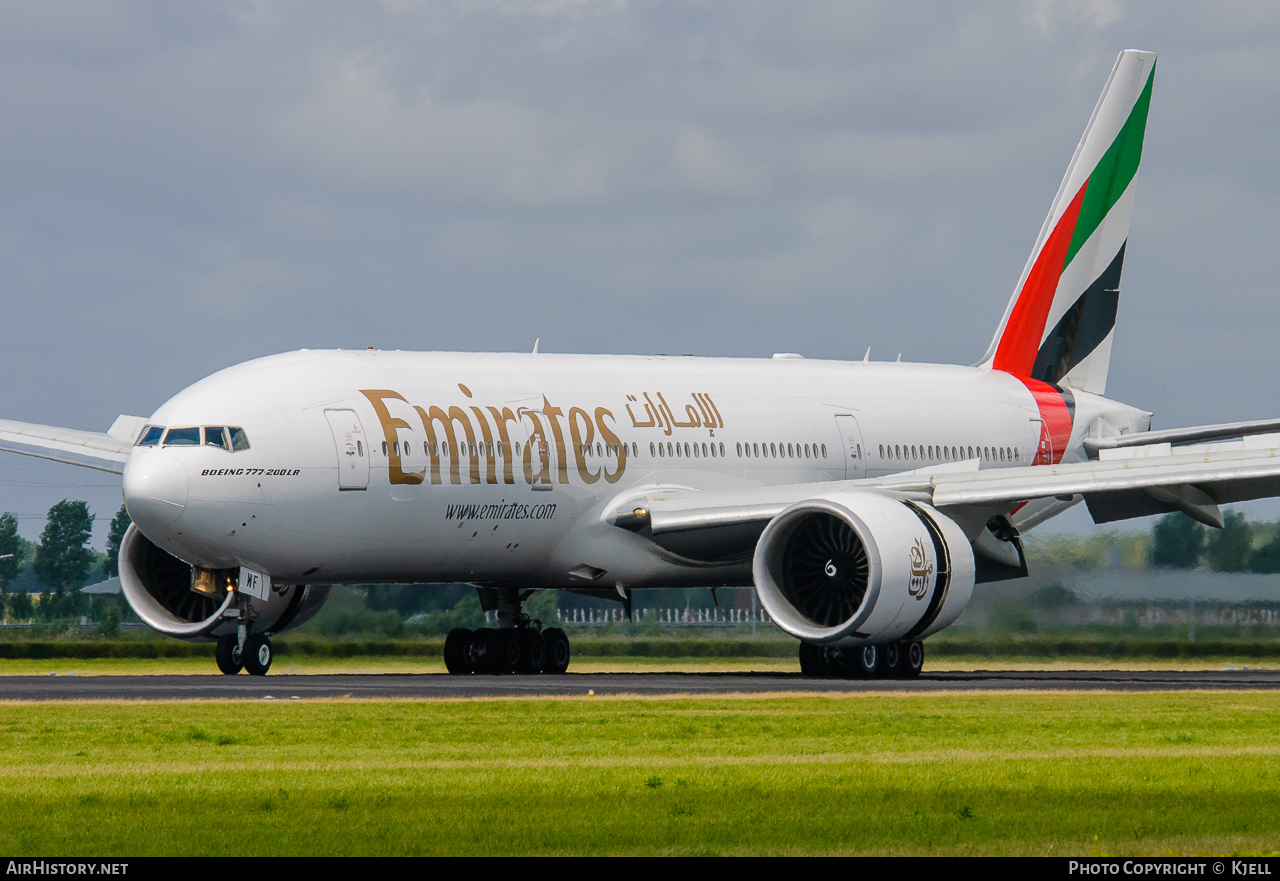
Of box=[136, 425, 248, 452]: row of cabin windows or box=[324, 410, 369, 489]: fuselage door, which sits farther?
box=[324, 410, 369, 489]: fuselage door

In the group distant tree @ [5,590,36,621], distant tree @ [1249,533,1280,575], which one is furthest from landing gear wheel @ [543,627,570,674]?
distant tree @ [5,590,36,621]

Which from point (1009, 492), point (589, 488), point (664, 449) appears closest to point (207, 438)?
point (589, 488)

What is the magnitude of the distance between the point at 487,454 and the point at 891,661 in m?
6.27

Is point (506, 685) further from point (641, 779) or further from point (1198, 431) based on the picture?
point (1198, 431)

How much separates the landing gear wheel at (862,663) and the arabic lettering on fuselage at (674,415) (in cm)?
479

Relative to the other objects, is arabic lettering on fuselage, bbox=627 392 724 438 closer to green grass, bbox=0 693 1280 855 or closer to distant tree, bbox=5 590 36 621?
green grass, bbox=0 693 1280 855

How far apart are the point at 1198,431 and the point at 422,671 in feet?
43.0

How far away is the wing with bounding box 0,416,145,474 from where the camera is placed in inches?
1231

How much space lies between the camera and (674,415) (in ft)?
105

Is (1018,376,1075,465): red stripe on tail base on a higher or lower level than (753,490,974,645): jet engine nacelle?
higher

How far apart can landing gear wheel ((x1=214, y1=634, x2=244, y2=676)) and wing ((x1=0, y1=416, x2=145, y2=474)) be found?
4.21m

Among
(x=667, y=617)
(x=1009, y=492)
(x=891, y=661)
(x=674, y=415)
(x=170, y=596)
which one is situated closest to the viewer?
(x=1009, y=492)

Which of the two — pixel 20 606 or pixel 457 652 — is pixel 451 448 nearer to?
pixel 457 652
